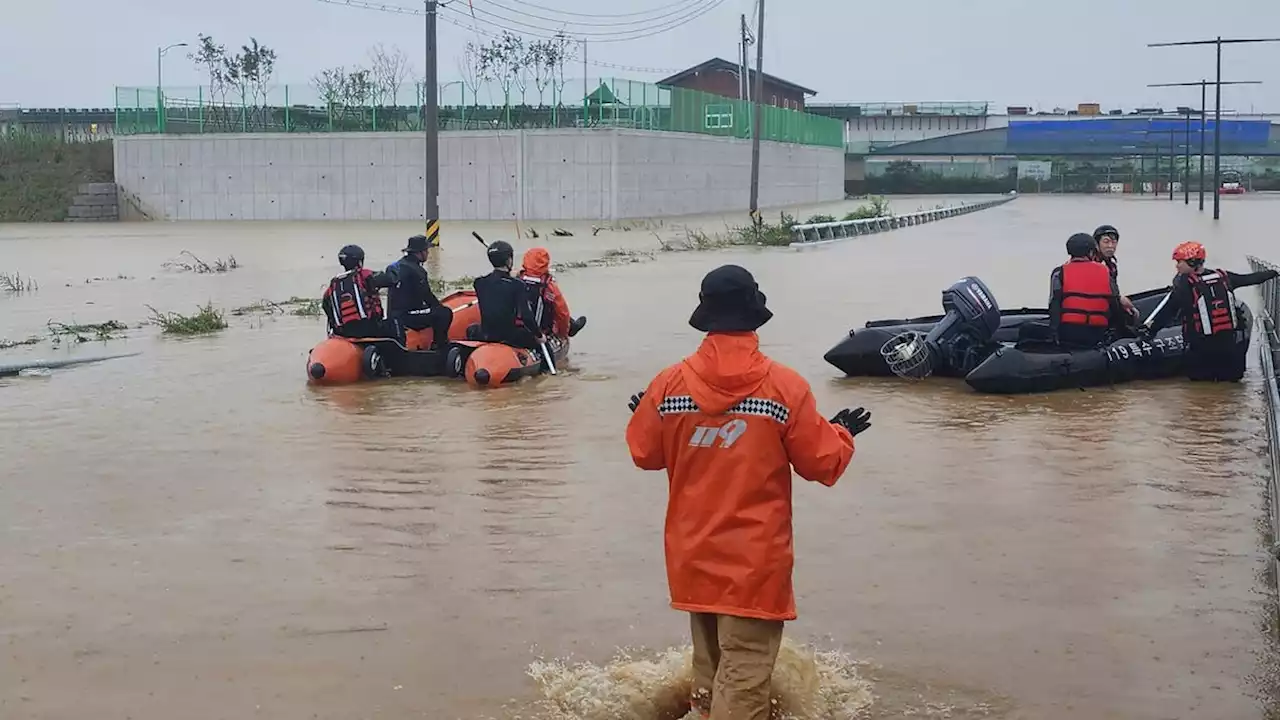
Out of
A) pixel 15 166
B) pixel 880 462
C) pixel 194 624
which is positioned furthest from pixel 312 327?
pixel 15 166

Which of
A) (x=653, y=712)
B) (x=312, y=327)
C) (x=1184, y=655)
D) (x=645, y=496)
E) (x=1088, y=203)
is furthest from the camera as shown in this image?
(x=1088, y=203)

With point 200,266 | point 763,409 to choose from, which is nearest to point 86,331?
point 200,266

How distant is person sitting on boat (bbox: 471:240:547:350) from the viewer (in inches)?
549

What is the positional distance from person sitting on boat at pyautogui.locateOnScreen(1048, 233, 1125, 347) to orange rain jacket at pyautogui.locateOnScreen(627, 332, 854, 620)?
8902mm

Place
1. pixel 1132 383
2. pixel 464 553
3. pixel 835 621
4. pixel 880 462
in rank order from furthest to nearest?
pixel 1132 383 < pixel 880 462 < pixel 464 553 < pixel 835 621

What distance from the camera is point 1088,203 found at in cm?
8306

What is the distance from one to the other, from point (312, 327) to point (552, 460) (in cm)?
972

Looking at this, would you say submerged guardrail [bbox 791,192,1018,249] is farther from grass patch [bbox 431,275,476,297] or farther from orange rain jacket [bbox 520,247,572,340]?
orange rain jacket [bbox 520,247,572,340]

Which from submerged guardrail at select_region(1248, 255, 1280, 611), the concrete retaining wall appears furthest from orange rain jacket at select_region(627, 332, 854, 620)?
the concrete retaining wall

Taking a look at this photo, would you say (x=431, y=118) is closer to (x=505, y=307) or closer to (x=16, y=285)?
(x=16, y=285)

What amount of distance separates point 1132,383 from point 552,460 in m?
5.83

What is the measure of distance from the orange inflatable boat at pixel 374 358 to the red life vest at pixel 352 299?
212 millimetres

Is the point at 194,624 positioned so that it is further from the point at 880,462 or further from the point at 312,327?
the point at 312,327

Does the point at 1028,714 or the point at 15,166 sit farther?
the point at 15,166
